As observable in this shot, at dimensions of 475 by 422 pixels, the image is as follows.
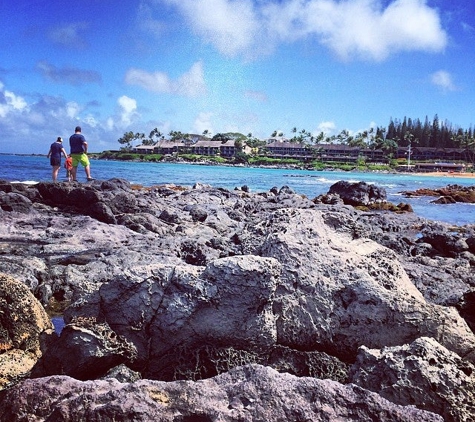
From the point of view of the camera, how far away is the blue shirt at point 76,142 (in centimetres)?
1822

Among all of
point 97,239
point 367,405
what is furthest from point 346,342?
point 97,239

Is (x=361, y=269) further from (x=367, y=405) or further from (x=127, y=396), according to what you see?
(x=127, y=396)

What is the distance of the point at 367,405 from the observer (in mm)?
2773

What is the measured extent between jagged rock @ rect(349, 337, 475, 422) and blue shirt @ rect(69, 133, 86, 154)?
1659cm

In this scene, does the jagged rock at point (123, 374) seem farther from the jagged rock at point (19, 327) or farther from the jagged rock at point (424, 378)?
the jagged rock at point (424, 378)

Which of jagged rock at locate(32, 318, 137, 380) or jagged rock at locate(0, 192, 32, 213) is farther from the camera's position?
jagged rock at locate(0, 192, 32, 213)

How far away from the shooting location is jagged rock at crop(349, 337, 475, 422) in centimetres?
320

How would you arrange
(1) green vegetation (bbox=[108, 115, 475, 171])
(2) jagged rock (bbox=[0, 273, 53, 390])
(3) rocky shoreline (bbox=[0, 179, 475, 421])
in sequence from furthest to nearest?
1. (1) green vegetation (bbox=[108, 115, 475, 171])
2. (2) jagged rock (bbox=[0, 273, 53, 390])
3. (3) rocky shoreline (bbox=[0, 179, 475, 421])

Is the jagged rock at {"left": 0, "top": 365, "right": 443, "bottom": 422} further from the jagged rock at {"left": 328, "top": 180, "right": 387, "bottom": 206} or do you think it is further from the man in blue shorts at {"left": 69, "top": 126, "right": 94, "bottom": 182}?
the jagged rock at {"left": 328, "top": 180, "right": 387, "bottom": 206}

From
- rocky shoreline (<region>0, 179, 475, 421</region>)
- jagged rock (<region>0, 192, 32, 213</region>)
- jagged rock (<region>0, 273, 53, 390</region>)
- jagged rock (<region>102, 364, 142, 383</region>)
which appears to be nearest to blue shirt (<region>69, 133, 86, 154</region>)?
jagged rock (<region>0, 192, 32, 213</region>)

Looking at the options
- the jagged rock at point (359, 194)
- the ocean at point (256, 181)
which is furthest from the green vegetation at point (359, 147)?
the jagged rock at point (359, 194)

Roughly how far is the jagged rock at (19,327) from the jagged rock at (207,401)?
40.2 inches

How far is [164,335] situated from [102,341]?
1.67ft

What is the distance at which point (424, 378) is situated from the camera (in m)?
3.25
